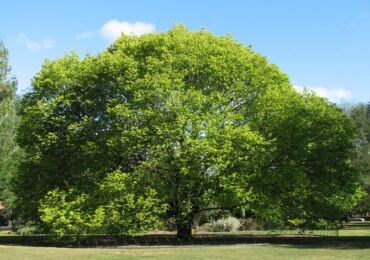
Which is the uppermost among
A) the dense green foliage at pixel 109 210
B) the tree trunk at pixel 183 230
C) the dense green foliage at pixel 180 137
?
the dense green foliage at pixel 180 137

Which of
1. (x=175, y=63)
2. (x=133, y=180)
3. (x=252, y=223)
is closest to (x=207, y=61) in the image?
(x=175, y=63)

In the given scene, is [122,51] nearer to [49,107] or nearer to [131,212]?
[49,107]

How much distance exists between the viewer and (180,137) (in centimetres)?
3173

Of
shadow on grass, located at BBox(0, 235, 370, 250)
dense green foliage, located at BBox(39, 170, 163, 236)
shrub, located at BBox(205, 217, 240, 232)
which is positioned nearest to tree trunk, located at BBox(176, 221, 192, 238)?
shadow on grass, located at BBox(0, 235, 370, 250)

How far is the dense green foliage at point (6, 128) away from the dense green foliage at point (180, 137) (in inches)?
373

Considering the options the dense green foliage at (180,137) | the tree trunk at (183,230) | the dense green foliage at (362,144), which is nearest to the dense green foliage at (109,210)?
the dense green foliage at (180,137)

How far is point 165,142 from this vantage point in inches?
1248

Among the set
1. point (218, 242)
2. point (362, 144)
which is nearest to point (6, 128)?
point (218, 242)

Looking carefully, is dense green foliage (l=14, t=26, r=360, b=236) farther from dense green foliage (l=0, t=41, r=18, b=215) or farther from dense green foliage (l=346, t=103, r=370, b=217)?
dense green foliage (l=346, t=103, r=370, b=217)

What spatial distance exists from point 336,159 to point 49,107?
1983cm

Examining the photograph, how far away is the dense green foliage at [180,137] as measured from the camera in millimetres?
31953

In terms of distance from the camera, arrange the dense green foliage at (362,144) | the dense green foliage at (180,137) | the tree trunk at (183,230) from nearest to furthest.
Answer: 1. the dense green foliage at (180,137)
2. the tree trunk at (183,230)
3. the dense green foliage at (362,144)

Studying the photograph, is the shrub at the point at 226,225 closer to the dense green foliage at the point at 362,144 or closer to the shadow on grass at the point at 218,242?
the shadow on grass at the point at 218,242

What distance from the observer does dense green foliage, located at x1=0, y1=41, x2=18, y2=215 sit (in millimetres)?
49438
